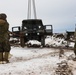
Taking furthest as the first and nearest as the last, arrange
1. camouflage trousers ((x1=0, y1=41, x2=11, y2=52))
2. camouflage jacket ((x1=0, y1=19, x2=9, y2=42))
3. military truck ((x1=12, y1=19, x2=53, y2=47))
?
military truck ((x1=12, y1=19, x2=53, y2=47)) → camouflage trousers ((x1=0, y1=41, x2=11, y2=52)) → camouflage jacket ((x1=0, y1=19, x2=9, y2=42))

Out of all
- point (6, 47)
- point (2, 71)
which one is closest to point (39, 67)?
point (2, 71)

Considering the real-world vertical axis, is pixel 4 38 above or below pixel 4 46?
above

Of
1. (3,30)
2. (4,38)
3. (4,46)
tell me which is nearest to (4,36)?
(4,38)

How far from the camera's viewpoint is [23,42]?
2547 centimetres

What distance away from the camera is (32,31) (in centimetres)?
2498

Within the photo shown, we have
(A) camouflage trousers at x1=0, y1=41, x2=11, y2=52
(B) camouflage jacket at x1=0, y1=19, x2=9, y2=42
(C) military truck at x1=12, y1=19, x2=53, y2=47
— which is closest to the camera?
(B) camouflage jacket at x1=0, y1=19, x2=9, y2=42

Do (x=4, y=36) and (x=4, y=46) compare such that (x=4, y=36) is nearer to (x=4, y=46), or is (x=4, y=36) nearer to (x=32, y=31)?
(x=4, y=46)

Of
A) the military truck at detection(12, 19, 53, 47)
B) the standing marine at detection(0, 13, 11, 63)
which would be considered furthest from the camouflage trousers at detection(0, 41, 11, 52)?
the military truck at detection(12, 19, 53, 47)

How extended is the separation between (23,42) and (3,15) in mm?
11958

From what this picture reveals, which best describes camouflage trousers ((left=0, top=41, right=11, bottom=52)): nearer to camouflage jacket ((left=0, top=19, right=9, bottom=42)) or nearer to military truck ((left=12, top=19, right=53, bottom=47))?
camouflage jacket ((left=0, top=19, right=9, bottom=42))

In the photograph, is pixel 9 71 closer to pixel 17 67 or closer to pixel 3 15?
pixel 17 67

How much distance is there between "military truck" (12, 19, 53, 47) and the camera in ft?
82.5

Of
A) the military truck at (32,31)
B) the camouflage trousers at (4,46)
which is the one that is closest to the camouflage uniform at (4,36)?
the camouflage trousers at (4,46)

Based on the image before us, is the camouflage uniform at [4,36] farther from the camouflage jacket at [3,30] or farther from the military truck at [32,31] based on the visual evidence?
the military truck at [32,31]
